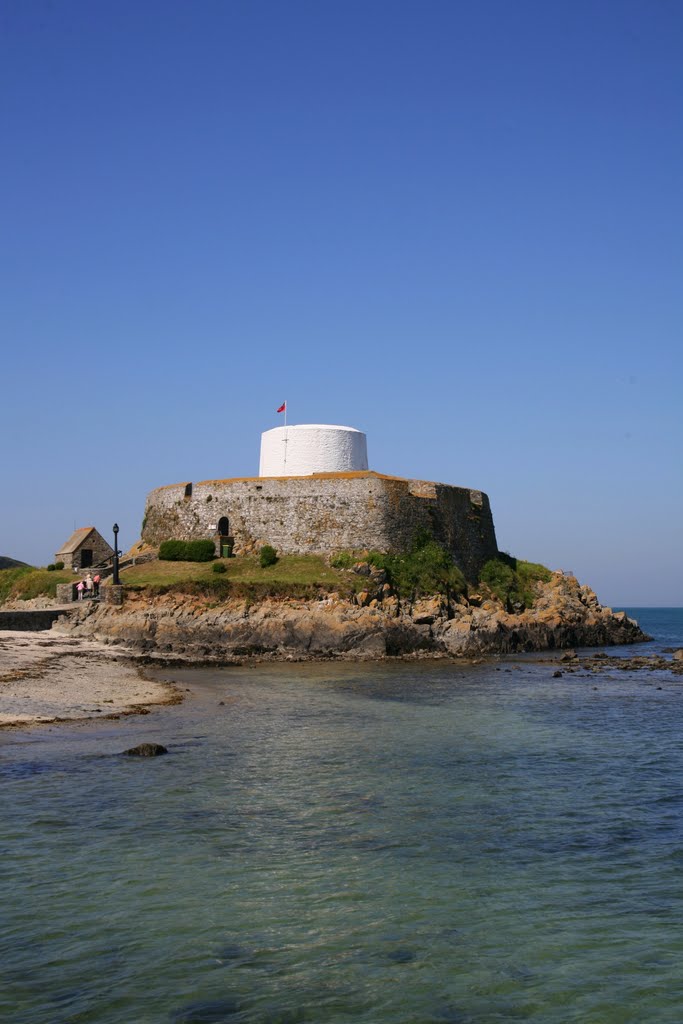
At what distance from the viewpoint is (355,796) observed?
1569 cm

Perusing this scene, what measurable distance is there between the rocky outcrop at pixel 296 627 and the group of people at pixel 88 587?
4.98 metres

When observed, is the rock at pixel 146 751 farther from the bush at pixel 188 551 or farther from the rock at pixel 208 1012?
the bush at pixel 188 551

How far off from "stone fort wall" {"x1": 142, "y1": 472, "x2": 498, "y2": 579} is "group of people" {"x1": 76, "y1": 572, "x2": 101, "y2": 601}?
7.81m

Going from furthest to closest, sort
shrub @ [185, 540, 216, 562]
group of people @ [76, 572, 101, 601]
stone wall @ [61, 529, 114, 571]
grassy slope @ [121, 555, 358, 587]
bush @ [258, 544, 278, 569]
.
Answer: stone wall @ [61, 529, 114, 571], shrub @ [185, 540, 216, 562], bush @ [258, 544, 278, 569], group of people @ [76, 572, 101, 601], grassy slope @ [121, 555, 358, 587]

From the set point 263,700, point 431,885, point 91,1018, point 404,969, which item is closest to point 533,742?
point 263,700

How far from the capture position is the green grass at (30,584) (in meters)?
56.1

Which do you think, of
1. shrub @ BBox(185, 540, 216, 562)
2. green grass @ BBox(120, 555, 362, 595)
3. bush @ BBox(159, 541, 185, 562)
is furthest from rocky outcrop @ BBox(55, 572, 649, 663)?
bush @ BBox(159, 541, 185, 562)

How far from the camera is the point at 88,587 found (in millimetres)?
53312

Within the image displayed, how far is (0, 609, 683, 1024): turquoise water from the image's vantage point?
8281 mm

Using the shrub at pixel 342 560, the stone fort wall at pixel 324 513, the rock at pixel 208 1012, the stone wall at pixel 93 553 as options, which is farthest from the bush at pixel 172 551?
the rock at pixel 208 1012

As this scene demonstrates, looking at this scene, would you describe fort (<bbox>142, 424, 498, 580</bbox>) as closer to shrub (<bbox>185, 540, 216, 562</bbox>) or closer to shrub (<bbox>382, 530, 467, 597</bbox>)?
shrub (<bbox>185, 540, 216, 562</bbox>)

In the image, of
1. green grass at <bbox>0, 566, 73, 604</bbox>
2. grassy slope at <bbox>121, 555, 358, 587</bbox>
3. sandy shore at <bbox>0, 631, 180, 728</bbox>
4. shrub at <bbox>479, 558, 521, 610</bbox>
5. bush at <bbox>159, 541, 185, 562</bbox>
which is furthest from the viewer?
shrub at <bbox>479, 558, 521, 610</bbox>

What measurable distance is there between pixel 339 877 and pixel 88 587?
44.6 meters

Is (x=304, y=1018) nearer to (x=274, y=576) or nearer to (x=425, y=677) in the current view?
(x=425, y=677)
